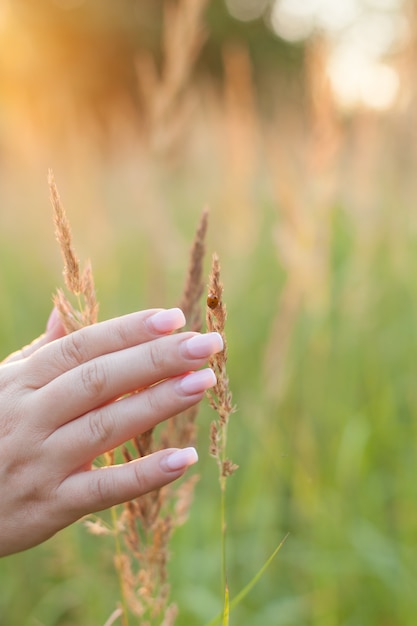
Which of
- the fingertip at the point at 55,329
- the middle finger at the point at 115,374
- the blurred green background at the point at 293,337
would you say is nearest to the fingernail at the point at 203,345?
the middle finger at the point at 115,374

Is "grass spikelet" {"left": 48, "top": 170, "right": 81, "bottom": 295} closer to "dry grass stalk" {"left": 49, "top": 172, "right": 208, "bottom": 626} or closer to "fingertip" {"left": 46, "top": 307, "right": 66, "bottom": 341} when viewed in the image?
"dry grass stalk" {"left": 49, "top": 172, "right": 208, "bottom": 626}

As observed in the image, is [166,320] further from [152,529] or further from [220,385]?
[152,529]

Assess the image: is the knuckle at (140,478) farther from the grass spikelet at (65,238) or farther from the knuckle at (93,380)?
the grass spikelet at (65,238)

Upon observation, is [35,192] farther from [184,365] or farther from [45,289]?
[184,365]

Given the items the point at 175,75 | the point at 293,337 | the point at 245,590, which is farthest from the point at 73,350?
the point at 293,337

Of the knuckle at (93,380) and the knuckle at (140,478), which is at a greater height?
the knuckle at (93,380)

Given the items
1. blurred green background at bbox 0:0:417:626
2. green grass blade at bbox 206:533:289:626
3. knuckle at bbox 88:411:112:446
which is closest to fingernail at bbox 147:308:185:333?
knuckle at bbox 88:411:112:446

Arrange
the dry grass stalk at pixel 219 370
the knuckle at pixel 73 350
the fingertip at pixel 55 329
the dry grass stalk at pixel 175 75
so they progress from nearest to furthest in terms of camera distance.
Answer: the dry grass stalk at pixel 219 370 < the knuckle at pixel 73 350 < the fingertip at pixel 55 329 < the dry grass stalk at pixel 175 75

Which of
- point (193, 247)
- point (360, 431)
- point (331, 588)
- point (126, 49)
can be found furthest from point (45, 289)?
point (126, 49)
